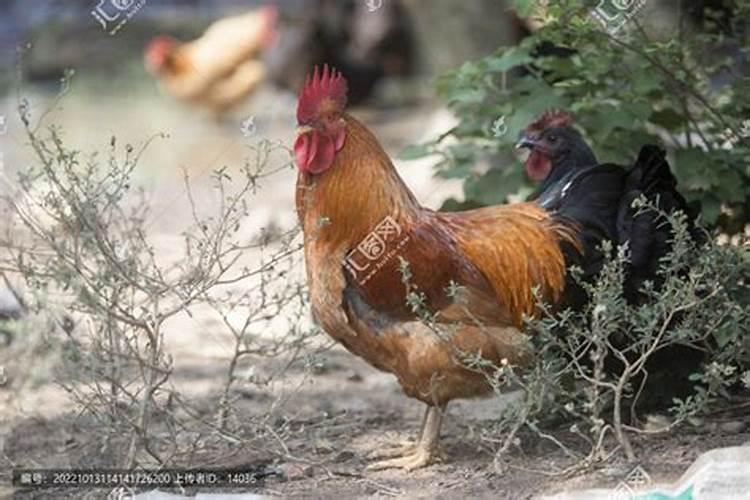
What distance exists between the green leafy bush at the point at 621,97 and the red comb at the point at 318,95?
0.93 meters

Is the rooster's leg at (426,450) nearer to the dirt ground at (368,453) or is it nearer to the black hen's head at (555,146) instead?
the dirt ground at (368,453)

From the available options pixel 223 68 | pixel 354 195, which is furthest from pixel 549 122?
pixel 223 68

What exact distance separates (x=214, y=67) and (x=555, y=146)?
8696 mm

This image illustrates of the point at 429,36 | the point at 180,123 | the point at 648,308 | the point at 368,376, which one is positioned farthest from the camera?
the point at 180,123

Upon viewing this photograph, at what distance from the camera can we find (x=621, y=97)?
6.05 meters

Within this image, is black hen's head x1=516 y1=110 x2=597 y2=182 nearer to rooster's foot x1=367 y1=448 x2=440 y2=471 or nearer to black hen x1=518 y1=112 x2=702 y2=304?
black hen x1=518 y1=112 x2=702 y2=304

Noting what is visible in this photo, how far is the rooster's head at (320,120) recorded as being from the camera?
5.20 metres

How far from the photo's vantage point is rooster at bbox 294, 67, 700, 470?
5172 millimetres

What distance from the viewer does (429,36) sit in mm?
11109

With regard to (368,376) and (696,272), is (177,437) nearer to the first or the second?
(368,376)

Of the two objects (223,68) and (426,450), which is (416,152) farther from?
(223,68)

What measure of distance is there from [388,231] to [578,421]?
111 centimetres

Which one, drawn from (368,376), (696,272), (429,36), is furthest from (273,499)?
(429,36)

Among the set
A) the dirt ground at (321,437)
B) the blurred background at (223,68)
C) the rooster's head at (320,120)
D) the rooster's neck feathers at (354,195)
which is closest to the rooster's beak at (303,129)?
the rooster's head at (320,120)
